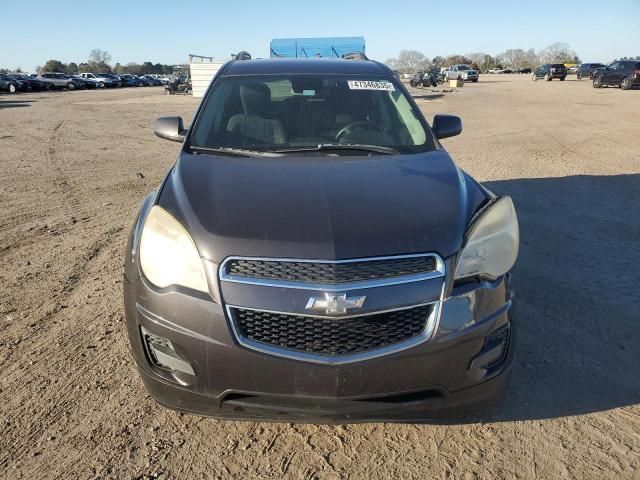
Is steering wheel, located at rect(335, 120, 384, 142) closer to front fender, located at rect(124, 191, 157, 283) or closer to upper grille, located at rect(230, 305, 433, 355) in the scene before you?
front fender, located at rect(124, 191, 157, 283)

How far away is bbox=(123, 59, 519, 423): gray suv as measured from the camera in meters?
2.22

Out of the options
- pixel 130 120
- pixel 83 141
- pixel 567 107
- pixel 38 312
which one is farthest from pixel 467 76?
pixel 38 312

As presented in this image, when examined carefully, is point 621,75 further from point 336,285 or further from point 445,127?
point 336,285

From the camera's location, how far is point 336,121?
385 centimetres

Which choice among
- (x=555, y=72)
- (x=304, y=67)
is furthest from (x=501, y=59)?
(x=304, y=67)

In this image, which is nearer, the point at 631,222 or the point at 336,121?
the point at 336,121

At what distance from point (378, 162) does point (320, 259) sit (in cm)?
119

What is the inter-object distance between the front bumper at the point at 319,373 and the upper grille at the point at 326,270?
18cm

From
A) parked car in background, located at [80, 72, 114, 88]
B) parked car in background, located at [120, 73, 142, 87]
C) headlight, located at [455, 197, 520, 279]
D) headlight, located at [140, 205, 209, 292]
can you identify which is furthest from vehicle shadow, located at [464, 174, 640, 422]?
parked car in background, located at [120, 73, 142, 87]

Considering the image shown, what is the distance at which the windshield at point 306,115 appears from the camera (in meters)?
3.63

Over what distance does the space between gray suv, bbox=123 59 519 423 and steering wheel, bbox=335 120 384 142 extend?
3.22 ft

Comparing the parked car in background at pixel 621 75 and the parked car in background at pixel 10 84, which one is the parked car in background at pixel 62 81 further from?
the parked car in background at pixel 621 75

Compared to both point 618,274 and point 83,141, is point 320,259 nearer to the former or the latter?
point 618,274

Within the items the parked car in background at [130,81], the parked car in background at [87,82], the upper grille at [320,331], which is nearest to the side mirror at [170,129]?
the upper grille at [320,331]
